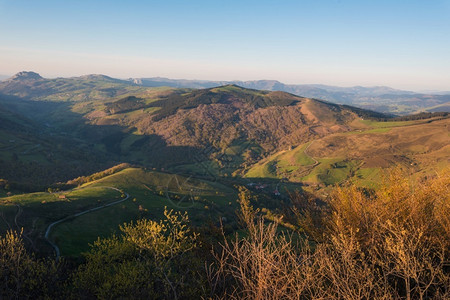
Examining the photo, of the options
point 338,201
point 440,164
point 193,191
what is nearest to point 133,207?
point 193,191

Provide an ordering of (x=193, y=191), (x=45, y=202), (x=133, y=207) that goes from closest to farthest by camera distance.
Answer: (x=45, y=202)
(x=133, y=207)
(x=193, y=191)

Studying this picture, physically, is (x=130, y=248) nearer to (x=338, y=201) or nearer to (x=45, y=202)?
(x=338, y=201)

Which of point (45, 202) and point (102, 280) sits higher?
point (102, 280)

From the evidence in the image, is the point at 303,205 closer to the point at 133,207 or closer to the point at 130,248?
the point at 130,248

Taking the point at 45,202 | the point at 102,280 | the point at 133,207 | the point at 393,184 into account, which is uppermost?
the point at 393,184

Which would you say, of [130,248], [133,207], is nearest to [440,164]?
[133,207]

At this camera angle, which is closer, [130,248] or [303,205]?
[130,248]

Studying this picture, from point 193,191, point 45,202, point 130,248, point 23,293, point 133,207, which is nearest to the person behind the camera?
point 23,293

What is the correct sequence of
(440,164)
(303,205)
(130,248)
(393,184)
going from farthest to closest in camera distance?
(440,164), (303,205), (130,248), (393,184)

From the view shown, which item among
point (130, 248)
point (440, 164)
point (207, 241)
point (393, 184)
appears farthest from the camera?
point (440, 164)
